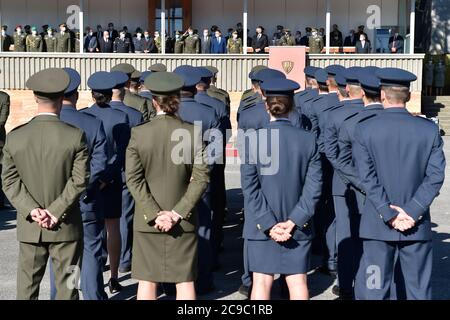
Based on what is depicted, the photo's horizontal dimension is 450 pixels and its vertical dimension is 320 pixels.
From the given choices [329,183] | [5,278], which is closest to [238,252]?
[329,183]

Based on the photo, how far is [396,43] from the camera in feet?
86.2

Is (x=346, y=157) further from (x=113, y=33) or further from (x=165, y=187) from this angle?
(x=113, y=33)

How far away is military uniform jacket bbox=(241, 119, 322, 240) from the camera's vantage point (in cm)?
648

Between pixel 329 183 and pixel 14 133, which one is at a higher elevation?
pixel 14 133

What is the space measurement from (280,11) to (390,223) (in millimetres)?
23519

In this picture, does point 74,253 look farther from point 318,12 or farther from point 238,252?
point 318,12

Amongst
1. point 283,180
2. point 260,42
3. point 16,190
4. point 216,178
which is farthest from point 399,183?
point 260,42

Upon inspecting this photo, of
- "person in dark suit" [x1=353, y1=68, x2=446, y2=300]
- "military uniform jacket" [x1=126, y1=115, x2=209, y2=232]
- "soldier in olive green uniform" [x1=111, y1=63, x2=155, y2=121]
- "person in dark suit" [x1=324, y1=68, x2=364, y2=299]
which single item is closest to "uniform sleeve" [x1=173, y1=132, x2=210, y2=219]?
"military uniform jacket" [x1=126, y1=115, x2=209, y2=232]

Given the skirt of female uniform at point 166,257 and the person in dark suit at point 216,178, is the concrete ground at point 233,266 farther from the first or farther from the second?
the skirt of female uniform at point 166,257

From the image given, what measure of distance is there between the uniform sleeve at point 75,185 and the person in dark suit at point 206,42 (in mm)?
20141

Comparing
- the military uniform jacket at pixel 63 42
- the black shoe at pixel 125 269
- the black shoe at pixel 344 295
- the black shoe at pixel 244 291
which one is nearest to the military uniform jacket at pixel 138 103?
the black shoe at pixel 125 269

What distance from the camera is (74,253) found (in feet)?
20.8

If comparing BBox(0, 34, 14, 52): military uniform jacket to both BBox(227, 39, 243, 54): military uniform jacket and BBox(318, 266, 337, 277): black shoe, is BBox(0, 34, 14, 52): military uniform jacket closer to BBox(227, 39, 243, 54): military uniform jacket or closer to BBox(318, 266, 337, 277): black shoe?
BBox(227, 39, 243, 54): military uniform jacket

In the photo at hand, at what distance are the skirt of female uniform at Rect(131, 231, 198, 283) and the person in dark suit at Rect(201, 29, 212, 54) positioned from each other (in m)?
20.1
